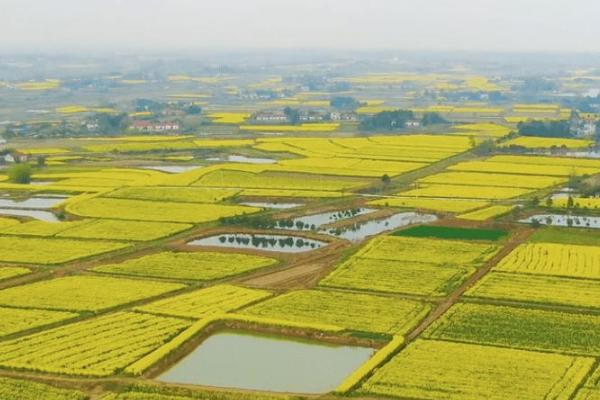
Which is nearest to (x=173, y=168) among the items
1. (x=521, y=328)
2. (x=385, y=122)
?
(x=385, y=122)

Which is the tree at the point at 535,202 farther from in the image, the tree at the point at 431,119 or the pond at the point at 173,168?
the tree at the point at 431,119

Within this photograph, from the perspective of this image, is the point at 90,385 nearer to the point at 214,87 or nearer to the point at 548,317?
the point at 548,317

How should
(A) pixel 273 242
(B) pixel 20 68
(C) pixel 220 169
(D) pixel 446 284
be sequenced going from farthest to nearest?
(B) pixel 20 68
(C) pixel 220 169
(A) pixel 273 242
(D) pixel 446 284

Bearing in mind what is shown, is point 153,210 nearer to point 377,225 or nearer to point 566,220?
point 377,225

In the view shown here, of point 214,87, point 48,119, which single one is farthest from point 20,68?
point 48,119

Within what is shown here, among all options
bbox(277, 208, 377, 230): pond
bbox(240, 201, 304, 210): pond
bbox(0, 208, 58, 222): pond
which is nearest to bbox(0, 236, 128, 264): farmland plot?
bbox(0, 208, 58, 222): pond

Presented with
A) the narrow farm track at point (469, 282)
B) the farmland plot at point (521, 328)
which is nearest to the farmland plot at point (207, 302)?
the narrow farm track at point (469, 282)
